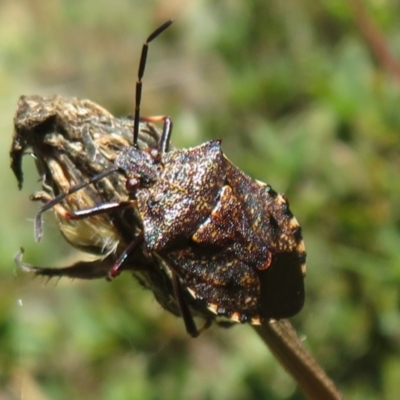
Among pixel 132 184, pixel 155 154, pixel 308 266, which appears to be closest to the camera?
pixel 132 184

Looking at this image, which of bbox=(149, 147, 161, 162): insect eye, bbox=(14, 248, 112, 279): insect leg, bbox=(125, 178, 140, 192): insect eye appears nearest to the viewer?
bbox=(14, 248, 112, 279): insect leg

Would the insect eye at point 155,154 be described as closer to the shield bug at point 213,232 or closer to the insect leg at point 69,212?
the shield bug at point 213,232

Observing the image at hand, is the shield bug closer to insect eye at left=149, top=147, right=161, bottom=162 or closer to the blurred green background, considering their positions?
insect eye at left=149, top=147, right=161, bottom=162

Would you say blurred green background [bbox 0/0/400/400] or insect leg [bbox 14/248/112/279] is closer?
insect leg [bbox 14/248/112/279]

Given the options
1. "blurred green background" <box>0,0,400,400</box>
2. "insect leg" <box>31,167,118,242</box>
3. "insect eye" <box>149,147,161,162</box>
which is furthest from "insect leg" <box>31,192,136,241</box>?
"blurred green background" <box>0,0,400,400</box>

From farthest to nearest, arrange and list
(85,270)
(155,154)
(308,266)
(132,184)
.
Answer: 1. (308,266)
2. (155,154)
3. (132,184)
4. (85,270)

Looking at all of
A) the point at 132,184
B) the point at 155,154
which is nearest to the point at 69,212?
the point at 132,184

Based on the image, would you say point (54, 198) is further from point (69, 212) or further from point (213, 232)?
point (213, 232)

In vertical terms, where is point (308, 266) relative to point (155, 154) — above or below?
below
